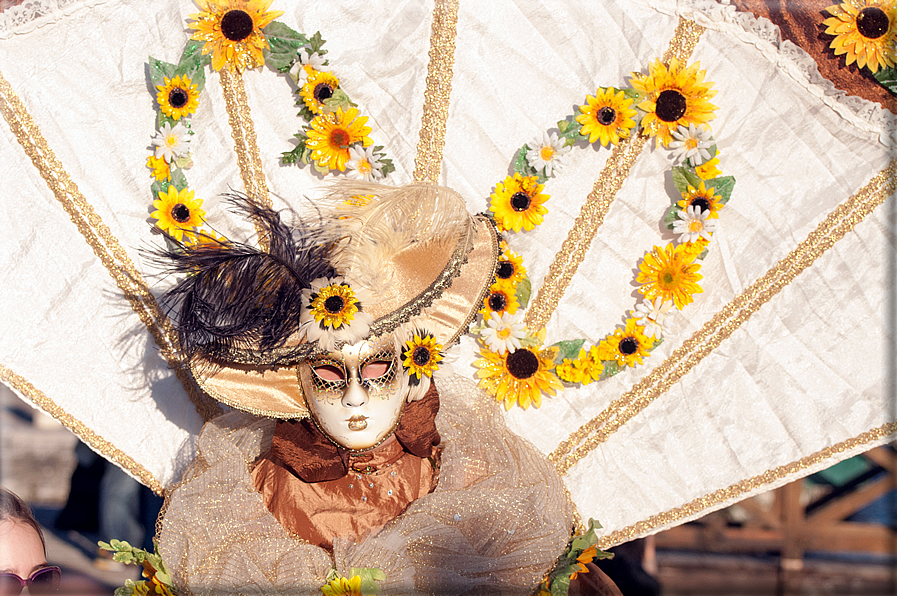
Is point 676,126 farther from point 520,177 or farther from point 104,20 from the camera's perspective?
point 104,20

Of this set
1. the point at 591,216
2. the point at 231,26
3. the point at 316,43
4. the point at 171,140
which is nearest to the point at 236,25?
the point at 231,26

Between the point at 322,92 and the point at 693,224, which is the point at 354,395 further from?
the point at 693,224

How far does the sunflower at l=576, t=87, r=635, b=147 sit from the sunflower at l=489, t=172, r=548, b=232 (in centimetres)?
18

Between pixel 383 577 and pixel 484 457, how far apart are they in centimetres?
37

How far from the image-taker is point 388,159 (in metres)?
1.66

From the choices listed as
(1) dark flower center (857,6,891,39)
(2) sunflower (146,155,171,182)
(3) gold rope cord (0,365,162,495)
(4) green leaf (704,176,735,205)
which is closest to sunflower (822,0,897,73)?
(1) dark flower center (857,6,891,39)

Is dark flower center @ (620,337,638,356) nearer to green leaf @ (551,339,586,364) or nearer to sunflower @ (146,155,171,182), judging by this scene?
green leaf @ (551,339,586,364)

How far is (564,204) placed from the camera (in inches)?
65.6

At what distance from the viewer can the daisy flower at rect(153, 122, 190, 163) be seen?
160 cm

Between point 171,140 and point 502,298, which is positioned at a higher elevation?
point 171,140

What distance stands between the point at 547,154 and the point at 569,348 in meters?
0.50

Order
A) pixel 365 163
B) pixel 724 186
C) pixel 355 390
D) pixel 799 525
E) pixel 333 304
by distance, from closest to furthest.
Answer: pixel 333 304 → pixel 355 390 → pixel 724 186 → pixel 365 163 → pixel 799 525

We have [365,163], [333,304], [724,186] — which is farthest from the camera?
[365,163]

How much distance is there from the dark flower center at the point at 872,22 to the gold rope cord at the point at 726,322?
0.29 metres
